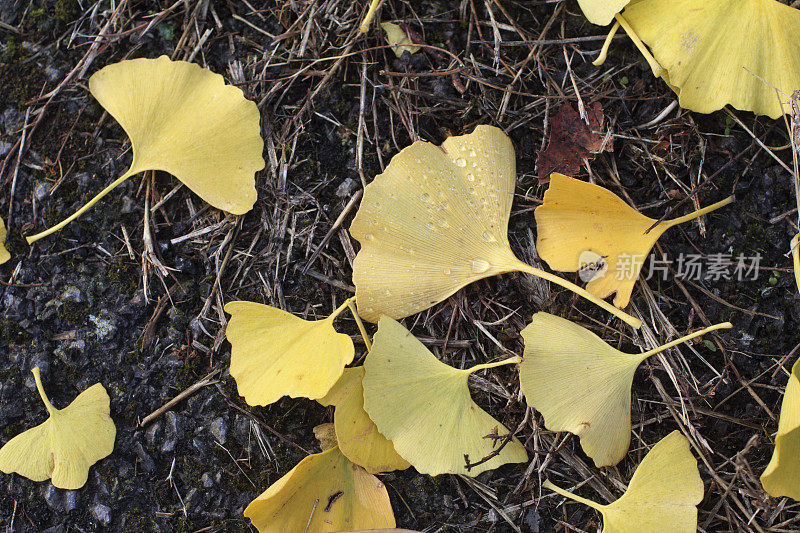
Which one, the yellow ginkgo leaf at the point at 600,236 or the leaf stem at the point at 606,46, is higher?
the leaf stem at the point at 606,46

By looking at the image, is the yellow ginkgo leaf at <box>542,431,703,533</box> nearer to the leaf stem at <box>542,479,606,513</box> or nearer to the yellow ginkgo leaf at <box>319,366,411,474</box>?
the leaf stem at <box>542,479,606,513</box>

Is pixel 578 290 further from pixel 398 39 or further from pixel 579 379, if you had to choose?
pixel 398 39

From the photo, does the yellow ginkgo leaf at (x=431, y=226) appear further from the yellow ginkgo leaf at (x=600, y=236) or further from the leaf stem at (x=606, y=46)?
the leaf stem at (x=606, y=46)

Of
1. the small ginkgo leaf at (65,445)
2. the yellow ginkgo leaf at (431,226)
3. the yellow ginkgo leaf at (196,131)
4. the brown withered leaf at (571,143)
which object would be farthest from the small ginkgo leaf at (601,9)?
the small ginkgo leaf at (65,445)

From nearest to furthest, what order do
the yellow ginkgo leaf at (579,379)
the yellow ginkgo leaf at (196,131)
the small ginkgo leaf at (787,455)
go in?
the small ginkgo leaf at (787,455) < the yellow ginkgo leaf at (579,379) < the yellow ginkgo leaf at (196,131)

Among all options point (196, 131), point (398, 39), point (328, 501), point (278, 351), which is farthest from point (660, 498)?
point (196, 131)

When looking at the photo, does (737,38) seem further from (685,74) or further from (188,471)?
(188,471)

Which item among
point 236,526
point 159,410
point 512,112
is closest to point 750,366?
point 512,112
